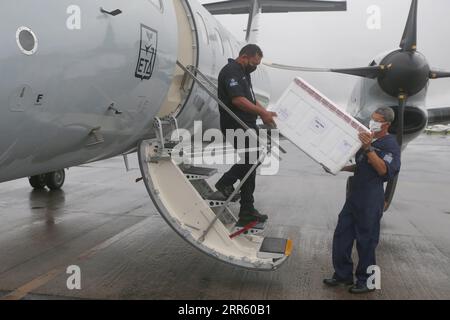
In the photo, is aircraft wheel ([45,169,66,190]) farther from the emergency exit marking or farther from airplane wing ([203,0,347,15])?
the emergency exit marking

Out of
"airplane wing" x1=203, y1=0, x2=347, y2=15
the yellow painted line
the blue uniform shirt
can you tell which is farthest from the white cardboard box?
"airplane wing" x1=203, y1=0, x2=347, y2=15

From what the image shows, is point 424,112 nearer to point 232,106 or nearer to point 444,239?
point 444,239

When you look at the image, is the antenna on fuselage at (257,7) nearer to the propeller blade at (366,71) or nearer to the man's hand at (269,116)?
the propeller blade at (366,71)

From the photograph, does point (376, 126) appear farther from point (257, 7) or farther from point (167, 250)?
point (257, 7)

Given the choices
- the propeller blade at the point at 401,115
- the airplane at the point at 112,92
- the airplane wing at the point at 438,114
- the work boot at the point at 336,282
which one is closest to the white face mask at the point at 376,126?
the airplane at the point at 112,92

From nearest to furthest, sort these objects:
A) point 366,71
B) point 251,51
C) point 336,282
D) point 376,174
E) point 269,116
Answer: point 376,174 → point 269,116 → point 336,282 → point 251,51 → point 366,71

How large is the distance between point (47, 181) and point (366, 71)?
24.8 ft

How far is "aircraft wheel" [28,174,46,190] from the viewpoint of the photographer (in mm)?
10758

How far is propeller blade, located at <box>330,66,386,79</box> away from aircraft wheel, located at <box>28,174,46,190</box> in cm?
708

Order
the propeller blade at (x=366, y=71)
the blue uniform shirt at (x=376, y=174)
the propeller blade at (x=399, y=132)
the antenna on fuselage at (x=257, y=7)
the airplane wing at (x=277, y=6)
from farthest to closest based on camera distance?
the antenna on fuselage at (x=257, y=7) < the airplane wing at (x=277, y=6) < the propeller blade at (x=366, y=71) < the propeller blade at (x=399, y=132) < the blue uniform shirt at (x=376, y=174)

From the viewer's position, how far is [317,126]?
4582mm

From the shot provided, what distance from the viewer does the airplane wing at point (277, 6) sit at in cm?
1228

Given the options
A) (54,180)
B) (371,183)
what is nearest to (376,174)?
(371,183)
